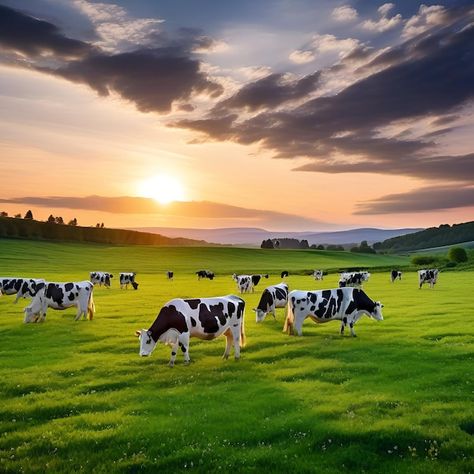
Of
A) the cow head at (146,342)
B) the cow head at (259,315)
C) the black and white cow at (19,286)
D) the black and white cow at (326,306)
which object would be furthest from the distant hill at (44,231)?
the cow head at (146,342)

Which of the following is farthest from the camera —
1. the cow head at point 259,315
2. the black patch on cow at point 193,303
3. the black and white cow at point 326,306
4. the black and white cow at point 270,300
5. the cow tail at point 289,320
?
the black and white cow at point 270,300

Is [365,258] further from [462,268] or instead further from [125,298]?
[125,298]

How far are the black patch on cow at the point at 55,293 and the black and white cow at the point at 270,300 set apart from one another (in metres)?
11.9

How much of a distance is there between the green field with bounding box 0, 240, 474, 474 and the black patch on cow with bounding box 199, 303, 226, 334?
1.36 metres

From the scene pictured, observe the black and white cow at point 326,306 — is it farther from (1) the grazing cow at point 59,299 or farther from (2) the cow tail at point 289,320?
(1) the grazing cow at point 59,299

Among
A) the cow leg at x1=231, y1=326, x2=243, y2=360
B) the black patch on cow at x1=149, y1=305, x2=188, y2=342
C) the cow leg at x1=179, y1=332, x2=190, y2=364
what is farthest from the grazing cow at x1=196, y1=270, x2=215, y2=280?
Result: the black patch on cow at x1=149, y1=305, x2=188, y2=342

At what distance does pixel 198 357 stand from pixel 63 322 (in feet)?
A: 43.1

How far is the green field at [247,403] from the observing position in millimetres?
10719

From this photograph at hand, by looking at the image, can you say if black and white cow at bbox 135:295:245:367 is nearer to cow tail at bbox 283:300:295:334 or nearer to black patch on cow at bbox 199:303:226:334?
black patch on cow at bbox 199:303:226:334

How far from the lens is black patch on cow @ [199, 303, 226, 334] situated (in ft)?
61.3

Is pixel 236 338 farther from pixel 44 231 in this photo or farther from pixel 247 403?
pixel 44 231

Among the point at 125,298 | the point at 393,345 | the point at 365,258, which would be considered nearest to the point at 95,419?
the point at 393,345

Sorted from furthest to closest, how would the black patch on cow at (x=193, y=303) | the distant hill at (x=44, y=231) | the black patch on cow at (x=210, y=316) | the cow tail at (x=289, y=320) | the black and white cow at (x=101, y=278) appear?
1. the distant hill at (x=44, y=231)
2. the black and white cow at (x=101, y=278)
3. the cow tail at (x=289, y=320)
4. the black patch on cow at (x=193, y=303)
5. the black patch on cow at (x=210, y=316)

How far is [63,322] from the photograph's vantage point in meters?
29.3
